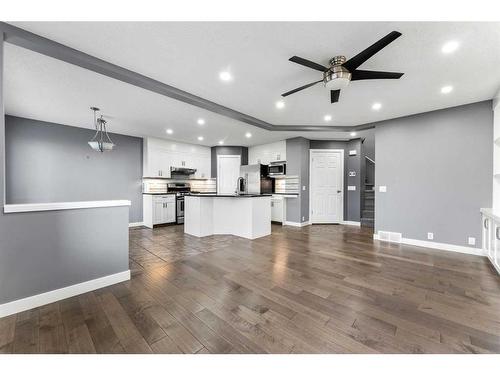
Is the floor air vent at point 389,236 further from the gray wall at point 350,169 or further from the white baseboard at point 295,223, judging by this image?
the white baseboard at point 295,223

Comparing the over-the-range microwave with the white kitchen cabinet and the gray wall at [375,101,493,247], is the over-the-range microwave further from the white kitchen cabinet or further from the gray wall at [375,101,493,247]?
the gray wall at [375,101,493,247]

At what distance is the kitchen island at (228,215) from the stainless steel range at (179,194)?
156cm

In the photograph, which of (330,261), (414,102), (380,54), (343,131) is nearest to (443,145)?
(414,102)

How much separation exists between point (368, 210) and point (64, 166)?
26.7ft

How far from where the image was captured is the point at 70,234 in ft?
6.93

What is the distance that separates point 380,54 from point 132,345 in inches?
137

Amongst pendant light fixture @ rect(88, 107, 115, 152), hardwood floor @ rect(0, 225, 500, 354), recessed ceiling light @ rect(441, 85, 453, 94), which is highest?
recessed ceiling light @ rect(441, 85, 453, 94)

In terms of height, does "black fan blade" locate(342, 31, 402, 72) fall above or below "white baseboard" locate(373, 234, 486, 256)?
above

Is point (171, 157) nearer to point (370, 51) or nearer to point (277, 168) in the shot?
point (277, 168)

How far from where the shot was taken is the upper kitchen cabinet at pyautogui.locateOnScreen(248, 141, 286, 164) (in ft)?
21.0

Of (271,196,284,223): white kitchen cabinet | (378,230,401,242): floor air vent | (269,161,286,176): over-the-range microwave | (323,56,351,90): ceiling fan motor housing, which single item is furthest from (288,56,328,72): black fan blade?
(271,196,284,223): white kitchen cabinet

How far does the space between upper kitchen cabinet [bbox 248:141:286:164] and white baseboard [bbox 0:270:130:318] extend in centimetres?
510

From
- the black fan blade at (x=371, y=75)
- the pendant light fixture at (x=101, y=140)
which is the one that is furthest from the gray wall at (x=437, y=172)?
the pendant light fixture at (x=101, y=140)
